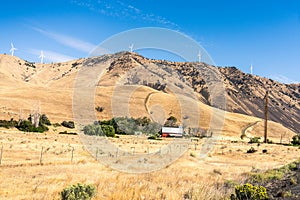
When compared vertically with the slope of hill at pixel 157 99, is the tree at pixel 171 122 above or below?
below

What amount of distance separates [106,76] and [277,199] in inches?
6714

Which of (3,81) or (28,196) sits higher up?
(3,81)

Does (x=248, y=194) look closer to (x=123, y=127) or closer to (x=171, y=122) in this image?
(x=123, y=127)

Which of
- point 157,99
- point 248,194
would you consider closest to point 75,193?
point 248,194

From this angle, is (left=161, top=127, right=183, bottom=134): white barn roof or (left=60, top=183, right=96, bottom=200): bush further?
(left=161, top=127, right=183, bottom=134): white barn roof

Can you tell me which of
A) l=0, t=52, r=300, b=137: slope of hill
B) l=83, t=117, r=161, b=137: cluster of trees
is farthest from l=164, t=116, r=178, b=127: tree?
l=83, t=117, r=161, b=137: cluster of trees

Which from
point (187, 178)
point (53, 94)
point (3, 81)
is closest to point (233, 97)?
point (53, 94)

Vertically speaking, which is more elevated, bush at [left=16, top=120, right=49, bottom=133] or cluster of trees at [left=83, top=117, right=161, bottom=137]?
cluster of trees at [left=83, top=117, right=161, bottom=137]

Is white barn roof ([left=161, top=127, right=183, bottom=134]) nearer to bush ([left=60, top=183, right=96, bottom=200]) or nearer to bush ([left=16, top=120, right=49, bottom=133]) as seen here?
bush ([left=16, top=120, right=49, bottom=133])

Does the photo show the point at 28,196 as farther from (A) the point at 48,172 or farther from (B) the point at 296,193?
(B) the point at 296,193

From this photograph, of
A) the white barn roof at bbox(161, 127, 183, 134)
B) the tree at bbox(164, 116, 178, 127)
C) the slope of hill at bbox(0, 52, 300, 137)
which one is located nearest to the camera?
the white barn roof at bbox(161, 127, 183, 134)

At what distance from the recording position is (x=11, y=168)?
61.2 ft

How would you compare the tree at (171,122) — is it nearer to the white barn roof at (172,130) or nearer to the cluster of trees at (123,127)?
the white barn roof at (172,130)

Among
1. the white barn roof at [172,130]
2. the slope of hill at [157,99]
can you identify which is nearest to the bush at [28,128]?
the slope of hill at [157,99]
